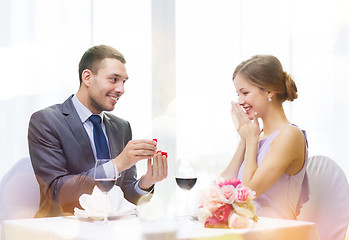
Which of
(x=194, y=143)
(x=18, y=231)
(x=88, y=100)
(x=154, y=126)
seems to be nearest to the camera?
(x=18, y=231)

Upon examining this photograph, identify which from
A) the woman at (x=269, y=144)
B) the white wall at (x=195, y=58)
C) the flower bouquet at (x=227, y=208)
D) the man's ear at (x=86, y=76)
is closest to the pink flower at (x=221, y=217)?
the flower bouquet at (x=227, y=208)

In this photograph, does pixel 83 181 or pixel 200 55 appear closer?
pixel 83 181

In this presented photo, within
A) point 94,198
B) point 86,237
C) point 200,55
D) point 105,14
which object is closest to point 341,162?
point 200,55

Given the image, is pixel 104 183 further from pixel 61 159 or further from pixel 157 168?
pixel 61 159

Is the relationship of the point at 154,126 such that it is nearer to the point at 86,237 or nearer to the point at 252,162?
the point at 252,162

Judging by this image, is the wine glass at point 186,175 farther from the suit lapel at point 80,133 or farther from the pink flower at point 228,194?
the suit lapel at point 80,133

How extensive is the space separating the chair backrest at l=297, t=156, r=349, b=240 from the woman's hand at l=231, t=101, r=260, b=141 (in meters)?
0.30

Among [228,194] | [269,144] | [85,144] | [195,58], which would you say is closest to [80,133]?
[85,144]

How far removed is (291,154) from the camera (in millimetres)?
2164

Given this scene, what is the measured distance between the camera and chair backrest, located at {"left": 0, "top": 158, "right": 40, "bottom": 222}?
1878 millimetres

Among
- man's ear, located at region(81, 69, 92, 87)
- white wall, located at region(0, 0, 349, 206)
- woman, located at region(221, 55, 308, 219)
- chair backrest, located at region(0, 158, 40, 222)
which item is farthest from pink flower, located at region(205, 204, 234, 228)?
white wall, located at region(0, 0, 349, 206)

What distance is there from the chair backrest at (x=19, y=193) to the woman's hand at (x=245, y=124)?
3.34 feet

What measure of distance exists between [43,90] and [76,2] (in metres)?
0.56

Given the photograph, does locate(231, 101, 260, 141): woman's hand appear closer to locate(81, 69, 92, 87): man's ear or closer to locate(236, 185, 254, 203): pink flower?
locate(81, 69, 92, 87): man's ear
